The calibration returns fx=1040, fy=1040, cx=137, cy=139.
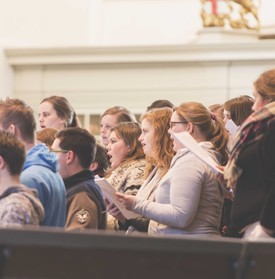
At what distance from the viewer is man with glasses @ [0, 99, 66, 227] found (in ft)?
17.8

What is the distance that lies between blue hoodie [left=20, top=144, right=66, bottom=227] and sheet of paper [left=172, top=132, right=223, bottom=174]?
696mm

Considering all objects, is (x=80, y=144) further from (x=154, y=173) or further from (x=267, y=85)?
(x=267, y=85)

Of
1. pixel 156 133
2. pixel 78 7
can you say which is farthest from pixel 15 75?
pixel 156 133

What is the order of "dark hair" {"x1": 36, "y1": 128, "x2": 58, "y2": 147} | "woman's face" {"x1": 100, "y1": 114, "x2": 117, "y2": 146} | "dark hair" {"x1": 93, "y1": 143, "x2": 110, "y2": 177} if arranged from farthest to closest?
"woman's face" {"x1": 100, "y1": 114, "x2": 117, "y2": 146}
"dark hair" {"x1": 93, "y1": 143, "x2": 110, "y2": 177}
"dark hair" {"x1": 36, "y1": 128, "x2": 58, "y2": 147}

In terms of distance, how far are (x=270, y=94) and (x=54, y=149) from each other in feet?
5.15

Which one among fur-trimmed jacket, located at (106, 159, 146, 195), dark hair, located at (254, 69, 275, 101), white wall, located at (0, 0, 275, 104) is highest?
white wall, located at (0, 0, 275, 104)

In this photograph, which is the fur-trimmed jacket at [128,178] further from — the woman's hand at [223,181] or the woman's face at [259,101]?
the woman's face at [259,101]

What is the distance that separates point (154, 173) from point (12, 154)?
175cm

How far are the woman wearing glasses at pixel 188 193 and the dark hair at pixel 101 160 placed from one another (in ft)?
4.47

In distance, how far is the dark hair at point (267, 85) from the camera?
5250 mm

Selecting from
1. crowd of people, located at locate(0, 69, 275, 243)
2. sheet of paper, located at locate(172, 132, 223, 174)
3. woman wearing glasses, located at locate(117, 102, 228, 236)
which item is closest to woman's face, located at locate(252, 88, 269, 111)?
crowd of people, located at locate(0, 69, 275, 243)

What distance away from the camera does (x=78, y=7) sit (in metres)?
15.1

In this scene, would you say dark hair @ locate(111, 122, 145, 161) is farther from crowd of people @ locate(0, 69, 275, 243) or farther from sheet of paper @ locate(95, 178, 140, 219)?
sheet of paper @ locate(95, 178, 140, 219)

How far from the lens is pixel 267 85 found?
5.26m
